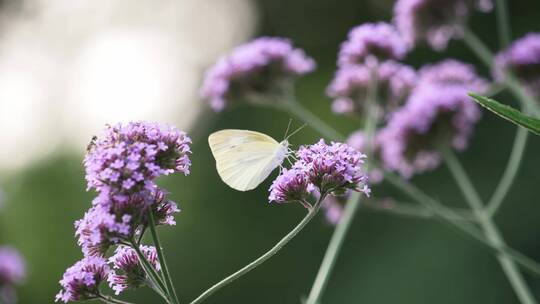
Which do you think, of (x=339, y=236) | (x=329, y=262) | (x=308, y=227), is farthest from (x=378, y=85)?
(x=308, y=227)

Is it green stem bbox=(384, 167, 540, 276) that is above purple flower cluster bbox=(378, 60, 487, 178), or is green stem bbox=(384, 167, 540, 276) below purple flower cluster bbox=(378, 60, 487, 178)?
below

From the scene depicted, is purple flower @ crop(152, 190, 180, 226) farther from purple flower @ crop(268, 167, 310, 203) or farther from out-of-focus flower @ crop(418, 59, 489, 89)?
out-of-focus flower @ crop(418, 59, 489, 89)

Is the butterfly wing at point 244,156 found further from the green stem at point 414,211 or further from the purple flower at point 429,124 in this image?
the purple flower at point 429,124

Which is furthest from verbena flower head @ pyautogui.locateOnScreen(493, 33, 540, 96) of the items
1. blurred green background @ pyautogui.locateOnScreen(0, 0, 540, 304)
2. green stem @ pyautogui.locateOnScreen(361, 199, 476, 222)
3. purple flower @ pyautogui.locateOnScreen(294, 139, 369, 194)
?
blurred green background @ pyautogui.locateOnScreen(0, 0, 540, 304)

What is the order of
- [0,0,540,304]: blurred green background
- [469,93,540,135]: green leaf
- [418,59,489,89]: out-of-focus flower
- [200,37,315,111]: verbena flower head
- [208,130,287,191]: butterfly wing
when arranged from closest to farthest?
[469,93,540,135]: green leaf, [208,130,287,191]: butterfly wing, [200,37,315,111]: verbena flower head, [418,59,489,89]: out-of-focus flower, [0,0,540,304]: blurred green background

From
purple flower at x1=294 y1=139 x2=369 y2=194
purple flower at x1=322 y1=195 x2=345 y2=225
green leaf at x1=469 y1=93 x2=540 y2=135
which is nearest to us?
green leaf at x1=469 y1=93 x2=540 y2=135

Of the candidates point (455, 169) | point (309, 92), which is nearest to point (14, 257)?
point (455, 169)

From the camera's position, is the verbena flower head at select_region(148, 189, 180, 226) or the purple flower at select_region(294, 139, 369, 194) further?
the purple flower at select_region(294, 139, 369, 194)

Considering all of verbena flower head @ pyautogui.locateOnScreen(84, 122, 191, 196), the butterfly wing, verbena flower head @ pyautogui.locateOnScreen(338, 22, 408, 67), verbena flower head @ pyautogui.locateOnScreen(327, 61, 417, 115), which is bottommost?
verbena flower head @ pyautogui.locateOnScreen(84, 122, 191, 196)
